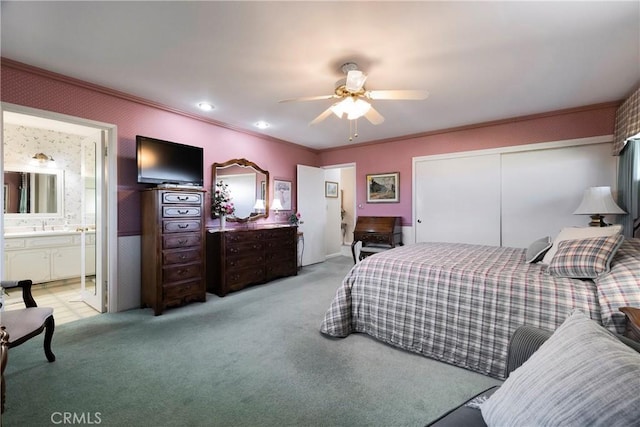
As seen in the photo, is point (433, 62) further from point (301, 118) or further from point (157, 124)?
point (157, 124)

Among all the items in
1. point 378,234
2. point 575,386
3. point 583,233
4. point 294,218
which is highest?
point 294,218

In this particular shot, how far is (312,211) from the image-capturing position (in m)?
5.74

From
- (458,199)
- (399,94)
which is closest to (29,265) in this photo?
(399,94)

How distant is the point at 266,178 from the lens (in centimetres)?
490

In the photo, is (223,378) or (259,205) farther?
(259,205)

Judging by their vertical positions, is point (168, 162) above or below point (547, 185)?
above

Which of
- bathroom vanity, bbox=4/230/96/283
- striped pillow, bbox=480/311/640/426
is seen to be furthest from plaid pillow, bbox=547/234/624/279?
bathroom vanity, bbox=4/230/96/283

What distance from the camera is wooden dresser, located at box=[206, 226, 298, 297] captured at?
12.3ft

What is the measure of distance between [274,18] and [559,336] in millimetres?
2218

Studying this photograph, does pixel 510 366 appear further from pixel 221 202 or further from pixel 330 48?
pixel 221 202

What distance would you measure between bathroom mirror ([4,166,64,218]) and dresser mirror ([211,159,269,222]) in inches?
104

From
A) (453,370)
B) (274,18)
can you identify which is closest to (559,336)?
(453,370)

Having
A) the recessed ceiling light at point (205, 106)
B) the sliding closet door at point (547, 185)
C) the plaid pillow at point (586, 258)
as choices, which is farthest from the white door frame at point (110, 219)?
the sliding closet door at point (547, 185)

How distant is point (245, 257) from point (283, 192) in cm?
167
